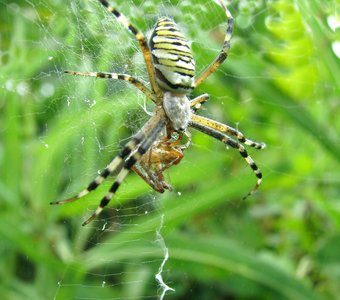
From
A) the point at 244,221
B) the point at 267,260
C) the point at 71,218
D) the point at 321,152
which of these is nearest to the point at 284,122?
the point at 321,152

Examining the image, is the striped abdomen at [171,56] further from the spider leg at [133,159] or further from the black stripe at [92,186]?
the black stripe at [92,186]

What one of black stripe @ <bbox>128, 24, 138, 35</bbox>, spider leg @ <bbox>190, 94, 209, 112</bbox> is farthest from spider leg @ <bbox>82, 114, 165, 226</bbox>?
black stripe @ <bbox>128, 24, 138, 35</bbox>

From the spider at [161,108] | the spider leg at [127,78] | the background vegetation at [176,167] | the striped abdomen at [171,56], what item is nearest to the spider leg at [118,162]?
the spider at [161,108]

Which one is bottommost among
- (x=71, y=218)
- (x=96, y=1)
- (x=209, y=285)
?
(x=209, y=285)

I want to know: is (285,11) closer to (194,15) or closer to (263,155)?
(194,15)

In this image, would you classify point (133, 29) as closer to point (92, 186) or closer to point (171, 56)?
point (171, 56)

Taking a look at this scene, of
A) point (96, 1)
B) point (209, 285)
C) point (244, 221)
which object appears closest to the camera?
point (96, 1)
